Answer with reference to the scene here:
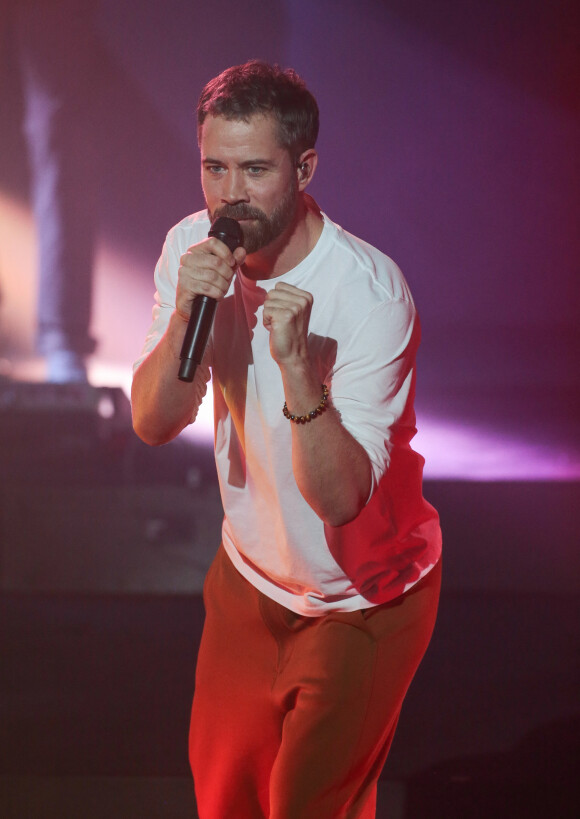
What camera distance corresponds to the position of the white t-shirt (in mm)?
1182

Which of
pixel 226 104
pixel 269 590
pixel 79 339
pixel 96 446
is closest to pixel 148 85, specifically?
pixel 79 339

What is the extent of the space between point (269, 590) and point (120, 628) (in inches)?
75.4

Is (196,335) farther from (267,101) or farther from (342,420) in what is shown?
(267,101)

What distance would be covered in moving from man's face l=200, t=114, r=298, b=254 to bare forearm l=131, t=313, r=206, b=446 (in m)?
0.18

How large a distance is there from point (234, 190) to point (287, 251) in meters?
0.14

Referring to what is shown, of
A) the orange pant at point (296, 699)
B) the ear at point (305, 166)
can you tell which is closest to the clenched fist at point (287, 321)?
the ear at point (305, 166)

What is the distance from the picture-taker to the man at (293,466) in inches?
43.9

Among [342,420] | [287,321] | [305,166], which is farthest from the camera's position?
[305,166]

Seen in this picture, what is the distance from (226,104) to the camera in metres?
1.16

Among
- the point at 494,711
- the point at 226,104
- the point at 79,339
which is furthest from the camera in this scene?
the point at 79,339

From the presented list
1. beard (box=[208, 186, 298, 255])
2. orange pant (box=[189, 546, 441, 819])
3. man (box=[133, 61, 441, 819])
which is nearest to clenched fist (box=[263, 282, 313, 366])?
man (box=[133, 61, 441, 819])

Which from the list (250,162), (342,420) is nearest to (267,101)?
(250,162)

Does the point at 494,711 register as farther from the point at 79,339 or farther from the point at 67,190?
the point at 67,190

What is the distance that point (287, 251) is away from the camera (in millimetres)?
1246
